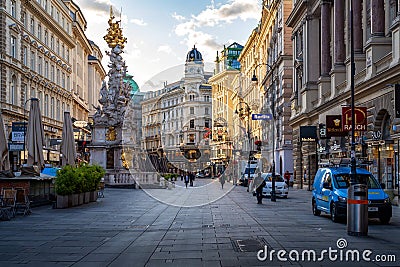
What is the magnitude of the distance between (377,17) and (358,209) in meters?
18.1

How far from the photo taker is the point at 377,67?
30.1m

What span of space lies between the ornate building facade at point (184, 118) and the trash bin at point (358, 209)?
5613 mm

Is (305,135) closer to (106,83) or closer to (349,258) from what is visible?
(106,83)

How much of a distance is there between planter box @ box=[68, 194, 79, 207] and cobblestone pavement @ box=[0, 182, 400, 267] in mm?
3244

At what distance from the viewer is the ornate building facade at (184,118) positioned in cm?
1878

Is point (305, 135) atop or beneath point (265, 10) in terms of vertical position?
beneath

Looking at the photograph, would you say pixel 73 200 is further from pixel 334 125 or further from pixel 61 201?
pixel 334 125

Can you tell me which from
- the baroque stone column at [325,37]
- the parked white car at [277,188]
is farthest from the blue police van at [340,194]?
the baroque stone column at [325,37]

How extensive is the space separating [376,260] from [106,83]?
50423mm

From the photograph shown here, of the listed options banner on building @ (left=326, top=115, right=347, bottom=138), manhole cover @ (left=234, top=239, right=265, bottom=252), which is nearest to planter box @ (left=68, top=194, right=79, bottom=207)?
manhole cover @ (left=234, top=239, right=265, bottom=252)

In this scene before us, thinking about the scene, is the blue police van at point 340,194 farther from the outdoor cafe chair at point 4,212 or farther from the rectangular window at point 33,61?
the rectangular window at point 33,61

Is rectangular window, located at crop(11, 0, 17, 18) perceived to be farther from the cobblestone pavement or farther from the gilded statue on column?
the cobblestone pavement

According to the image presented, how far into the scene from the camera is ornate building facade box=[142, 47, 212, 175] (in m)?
18.8

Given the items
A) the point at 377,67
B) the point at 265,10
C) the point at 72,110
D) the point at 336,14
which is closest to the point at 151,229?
the point at 377,67
